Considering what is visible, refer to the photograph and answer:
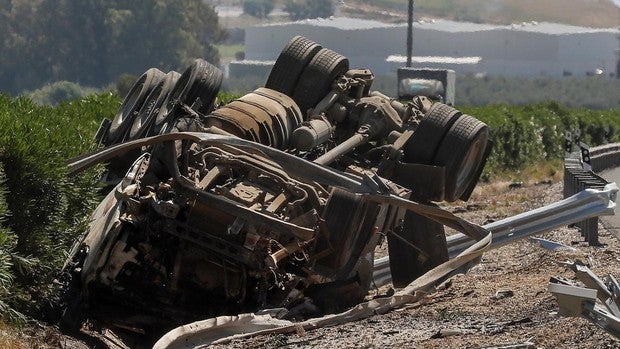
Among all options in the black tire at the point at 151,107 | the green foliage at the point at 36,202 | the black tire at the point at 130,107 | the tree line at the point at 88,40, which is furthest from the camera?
the tree line at the point at 88,40

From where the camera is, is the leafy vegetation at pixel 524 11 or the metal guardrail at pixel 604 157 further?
the leafy vegetation at pixel 524 11

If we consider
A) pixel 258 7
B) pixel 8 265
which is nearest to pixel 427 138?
pixel 8 265

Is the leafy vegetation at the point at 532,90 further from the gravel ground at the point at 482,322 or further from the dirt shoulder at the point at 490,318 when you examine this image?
the gravel ground at the point at 482,322

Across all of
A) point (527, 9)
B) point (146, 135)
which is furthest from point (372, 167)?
point (527, 9)

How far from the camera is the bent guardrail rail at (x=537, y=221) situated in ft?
48.0

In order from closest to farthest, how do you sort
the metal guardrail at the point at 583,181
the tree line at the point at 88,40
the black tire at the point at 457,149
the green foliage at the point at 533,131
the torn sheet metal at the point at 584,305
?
the torn sheet metal at the point at 584,305
the black tire at the point at 457,149
the metal guardrail at the point at 583,181
the green foliage at the point at 533,131
the tree line at the point at 88,40

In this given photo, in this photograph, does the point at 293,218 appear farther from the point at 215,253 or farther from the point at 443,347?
the point at 443,347

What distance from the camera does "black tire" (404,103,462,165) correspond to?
1427cm

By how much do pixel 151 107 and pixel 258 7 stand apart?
96561 millimetres

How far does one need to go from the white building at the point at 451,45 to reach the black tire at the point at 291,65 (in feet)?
204

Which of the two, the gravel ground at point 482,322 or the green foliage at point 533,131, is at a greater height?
the gravel ground at point 482,322

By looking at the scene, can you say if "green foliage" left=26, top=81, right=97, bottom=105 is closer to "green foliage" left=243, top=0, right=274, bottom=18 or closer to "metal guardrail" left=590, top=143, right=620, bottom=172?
"metal guardrail" left=590, top=143, right=620, bottom=172

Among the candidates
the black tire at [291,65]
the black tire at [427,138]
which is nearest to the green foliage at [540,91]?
the black tire at [291,65]

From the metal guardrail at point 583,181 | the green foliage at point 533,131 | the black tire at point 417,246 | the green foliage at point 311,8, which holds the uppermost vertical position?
the black tire at point 417,246
